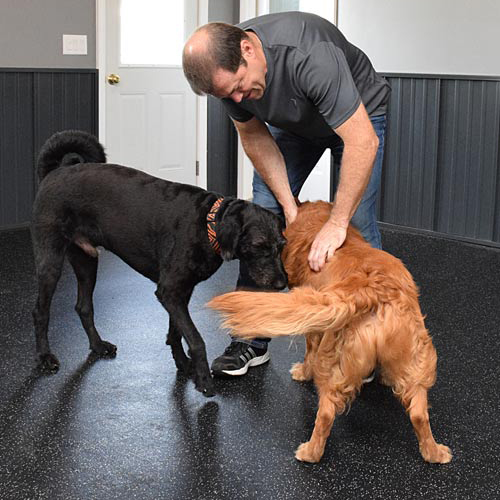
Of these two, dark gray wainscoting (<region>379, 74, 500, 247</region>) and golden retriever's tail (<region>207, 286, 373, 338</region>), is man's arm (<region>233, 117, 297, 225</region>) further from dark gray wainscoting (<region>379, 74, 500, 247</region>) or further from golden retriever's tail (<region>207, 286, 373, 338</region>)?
dark gray wainscoting (<region>379, 74, 500, 247</region>)

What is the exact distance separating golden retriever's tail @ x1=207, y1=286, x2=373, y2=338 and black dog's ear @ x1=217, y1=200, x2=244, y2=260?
1.85ft

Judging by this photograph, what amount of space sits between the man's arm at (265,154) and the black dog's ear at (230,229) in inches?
8.2

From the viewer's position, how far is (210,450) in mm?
2398

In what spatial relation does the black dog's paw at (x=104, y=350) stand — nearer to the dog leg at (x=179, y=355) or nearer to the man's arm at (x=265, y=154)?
the dog leg at (x=179, y=355)

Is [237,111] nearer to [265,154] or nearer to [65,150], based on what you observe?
[265,154]

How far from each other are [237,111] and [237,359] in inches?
35.6

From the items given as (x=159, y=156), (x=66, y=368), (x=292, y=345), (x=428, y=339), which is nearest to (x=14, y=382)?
(x=66, y=368)

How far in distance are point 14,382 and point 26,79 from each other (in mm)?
3115

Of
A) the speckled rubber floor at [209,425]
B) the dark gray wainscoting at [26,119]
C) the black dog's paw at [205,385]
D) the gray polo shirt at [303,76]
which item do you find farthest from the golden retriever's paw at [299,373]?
the dark gray wainscoting at [26,119]

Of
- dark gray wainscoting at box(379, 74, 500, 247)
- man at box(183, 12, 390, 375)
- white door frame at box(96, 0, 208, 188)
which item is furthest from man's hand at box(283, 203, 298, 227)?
white door frame at box(96, 0, 208, 188)

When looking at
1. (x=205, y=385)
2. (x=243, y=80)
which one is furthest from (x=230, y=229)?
(x=205, y=385)

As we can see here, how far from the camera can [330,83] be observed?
2336mm

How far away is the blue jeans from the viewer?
108 inches

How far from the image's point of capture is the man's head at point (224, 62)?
7.45 feet
